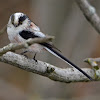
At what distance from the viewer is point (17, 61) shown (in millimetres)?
2484

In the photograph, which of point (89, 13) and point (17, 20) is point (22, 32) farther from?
point (89, 13)

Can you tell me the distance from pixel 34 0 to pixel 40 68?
318 cm

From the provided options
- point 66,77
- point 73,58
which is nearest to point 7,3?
point 73,58

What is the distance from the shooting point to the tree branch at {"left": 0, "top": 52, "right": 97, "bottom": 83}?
247 centimetres

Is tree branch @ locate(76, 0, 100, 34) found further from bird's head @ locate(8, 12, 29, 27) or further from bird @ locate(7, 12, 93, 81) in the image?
bird's head @ locate(8, 12, 29, 27)

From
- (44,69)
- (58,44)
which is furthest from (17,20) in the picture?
(58,44)

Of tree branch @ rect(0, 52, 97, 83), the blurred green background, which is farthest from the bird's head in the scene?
the blurred green background

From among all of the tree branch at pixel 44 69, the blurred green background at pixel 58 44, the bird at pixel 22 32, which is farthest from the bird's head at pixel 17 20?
the blurred green background at pixel 58 44

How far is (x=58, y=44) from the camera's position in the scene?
16.8 ft

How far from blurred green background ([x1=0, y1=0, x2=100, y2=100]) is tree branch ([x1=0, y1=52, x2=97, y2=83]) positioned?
4.44 feet

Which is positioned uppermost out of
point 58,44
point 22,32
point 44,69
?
point 58,44

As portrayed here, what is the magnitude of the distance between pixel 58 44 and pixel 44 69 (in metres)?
2.47

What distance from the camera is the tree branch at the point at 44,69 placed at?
2467mm

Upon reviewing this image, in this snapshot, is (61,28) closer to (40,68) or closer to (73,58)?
(73,58)
